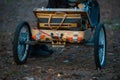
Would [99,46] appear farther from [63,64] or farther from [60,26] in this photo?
[63,64]

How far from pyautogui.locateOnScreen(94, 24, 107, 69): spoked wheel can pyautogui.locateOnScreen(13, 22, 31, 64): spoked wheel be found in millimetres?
1640

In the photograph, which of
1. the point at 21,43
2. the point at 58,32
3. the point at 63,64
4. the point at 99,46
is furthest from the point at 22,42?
the point at 99,46

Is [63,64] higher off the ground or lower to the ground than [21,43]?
lower

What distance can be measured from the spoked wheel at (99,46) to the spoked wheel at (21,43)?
5.38 ft

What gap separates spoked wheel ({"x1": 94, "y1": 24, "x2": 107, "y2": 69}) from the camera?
7930mm

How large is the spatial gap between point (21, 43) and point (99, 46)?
5.80 ft

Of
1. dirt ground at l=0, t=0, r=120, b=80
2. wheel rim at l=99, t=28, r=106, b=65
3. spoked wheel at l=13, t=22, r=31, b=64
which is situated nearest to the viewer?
dirt ground at l=0, t=0, r=120, b=80

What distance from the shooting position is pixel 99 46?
8.20 metres

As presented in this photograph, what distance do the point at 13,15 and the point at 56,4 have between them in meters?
6.58

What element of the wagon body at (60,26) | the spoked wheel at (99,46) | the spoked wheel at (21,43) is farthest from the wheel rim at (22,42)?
the spoked wheel at (99,46)

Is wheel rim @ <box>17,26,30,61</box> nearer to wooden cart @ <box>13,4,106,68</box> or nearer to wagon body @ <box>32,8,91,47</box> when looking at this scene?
wooden cart @ <box>13,4,106,68</box>

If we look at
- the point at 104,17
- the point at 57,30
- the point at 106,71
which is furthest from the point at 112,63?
the point at 104,17

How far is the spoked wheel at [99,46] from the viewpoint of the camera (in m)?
7.93

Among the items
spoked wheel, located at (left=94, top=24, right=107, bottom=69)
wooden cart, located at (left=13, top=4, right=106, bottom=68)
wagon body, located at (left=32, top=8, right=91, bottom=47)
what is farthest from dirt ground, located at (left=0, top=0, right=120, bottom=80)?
wagon body, located at (left=32, top=8, right=91, bottom=47)
